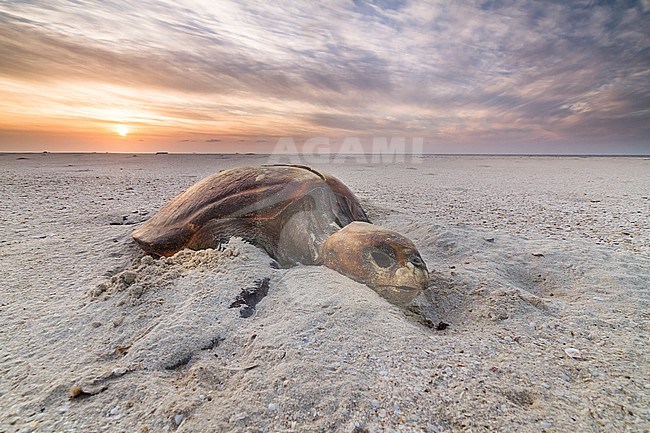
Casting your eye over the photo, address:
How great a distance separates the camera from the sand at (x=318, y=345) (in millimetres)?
1604

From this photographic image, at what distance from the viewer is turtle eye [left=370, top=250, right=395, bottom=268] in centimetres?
284

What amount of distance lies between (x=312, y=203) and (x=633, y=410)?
2817mm

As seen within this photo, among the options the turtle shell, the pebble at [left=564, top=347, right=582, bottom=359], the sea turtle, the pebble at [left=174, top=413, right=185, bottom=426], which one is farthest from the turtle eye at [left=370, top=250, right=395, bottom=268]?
the pebble at [left=174, top=413, right=185, bottom=426]

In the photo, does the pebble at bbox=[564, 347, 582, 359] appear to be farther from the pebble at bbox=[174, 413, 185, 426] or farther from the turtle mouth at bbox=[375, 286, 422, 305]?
the pebble at bbox=[174, 413, 185, 426]

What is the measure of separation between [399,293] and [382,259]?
0.32m

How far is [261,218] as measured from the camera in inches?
138

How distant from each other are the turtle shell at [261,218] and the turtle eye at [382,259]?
0.69m

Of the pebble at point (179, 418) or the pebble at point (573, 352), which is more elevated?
the pebble at point (179, 418)

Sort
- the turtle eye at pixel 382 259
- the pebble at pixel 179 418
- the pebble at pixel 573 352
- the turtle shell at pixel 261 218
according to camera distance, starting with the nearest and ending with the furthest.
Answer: the pebble at pixel 179 418
the pebble at pixel 573 352
the turtle eye at pixel 382 259
the turtle shell at pixel 261 218

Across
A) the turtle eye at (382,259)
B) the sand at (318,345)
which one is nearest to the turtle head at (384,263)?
the turtle eye at (382,259)

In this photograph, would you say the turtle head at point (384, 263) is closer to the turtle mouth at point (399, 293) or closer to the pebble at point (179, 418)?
the turtle mouth at point (399, 293)

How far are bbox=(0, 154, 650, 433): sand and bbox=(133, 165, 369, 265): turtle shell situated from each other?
0.77 feet

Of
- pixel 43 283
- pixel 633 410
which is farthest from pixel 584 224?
pixel 43 283

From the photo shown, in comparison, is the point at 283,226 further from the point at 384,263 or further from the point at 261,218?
the point at 384,263
